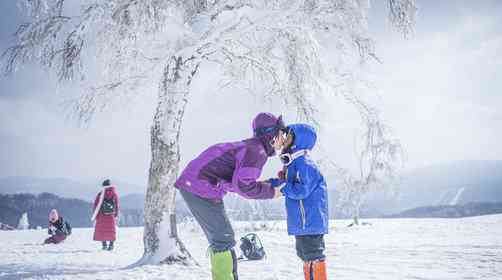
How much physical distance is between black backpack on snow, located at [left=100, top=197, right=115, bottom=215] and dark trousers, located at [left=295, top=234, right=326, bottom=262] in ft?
25.3

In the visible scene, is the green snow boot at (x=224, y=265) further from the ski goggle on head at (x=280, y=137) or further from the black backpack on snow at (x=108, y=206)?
the black backpack on snow at (x=108, y=206)

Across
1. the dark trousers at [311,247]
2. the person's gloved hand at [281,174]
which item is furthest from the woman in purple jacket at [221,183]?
the dark trousers at [311,247]

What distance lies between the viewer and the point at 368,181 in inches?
323

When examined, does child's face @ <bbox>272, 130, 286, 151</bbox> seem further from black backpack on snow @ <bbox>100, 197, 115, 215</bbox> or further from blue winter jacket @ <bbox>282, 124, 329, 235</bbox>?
black backpack on snow @ <bbox>100, 197, 115, 215</bbox>

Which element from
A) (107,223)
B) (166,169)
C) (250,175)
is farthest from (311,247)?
(107,223)

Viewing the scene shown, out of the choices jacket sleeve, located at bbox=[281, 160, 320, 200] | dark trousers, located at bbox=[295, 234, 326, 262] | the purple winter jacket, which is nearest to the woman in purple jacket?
the purple winter jacket

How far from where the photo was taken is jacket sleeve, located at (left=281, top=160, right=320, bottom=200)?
3152 mm

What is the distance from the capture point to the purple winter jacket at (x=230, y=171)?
9.84 ft

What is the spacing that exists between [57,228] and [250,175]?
10.2 m

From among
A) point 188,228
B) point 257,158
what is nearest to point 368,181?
point 257,158

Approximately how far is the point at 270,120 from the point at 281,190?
2.01 ft

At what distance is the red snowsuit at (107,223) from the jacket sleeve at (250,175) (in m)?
7.38

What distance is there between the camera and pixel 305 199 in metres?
3.27

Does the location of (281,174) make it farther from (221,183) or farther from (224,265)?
(224,265)
